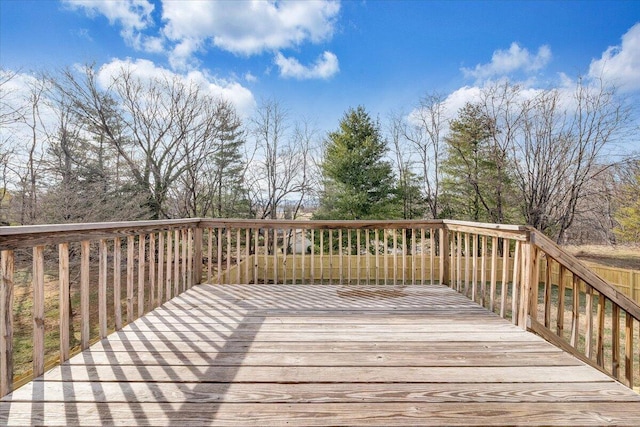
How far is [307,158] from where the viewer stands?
48.1 feet

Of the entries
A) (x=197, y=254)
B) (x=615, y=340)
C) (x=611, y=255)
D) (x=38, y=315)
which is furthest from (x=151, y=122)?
(x=611, y=255)

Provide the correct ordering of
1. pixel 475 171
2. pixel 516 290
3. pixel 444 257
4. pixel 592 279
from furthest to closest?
pixel 475 171 → pixel 444 257 → pixel 516 290 → pixel 592 279

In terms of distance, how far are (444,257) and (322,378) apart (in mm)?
2801

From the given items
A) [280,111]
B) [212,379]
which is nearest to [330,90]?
[280,111]

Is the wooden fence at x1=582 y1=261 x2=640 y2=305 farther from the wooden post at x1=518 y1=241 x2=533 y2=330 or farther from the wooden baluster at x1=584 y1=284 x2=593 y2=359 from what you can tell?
the wooden post at x1=518 y1=241 x2=533 y2=330

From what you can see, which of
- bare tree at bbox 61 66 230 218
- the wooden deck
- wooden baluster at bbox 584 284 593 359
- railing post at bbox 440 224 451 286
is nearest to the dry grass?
railing post at bbox 440 224 451 286

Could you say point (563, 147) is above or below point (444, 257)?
above

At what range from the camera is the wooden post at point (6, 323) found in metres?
1.42

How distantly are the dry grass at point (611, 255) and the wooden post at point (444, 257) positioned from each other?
10625mm

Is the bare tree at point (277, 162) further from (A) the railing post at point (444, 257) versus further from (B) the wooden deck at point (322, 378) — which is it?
(B) the wooden deck at point (322, 378)

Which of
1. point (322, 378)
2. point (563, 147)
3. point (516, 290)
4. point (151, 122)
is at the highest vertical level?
point (151, 122)

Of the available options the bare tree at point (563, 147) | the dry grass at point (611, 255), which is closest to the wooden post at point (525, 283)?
the bare tree at point (563, 147)

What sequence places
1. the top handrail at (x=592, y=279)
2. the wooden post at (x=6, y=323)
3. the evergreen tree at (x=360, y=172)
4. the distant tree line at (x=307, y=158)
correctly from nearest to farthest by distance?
Answer: the wooden post at (x=6, y=323)
the top handrail at (x=592, y=279)
the distant tree line at (x=307, y=158)
the evergreen tree at (x=360, y=172)

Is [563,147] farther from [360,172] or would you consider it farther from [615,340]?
[615,340]
